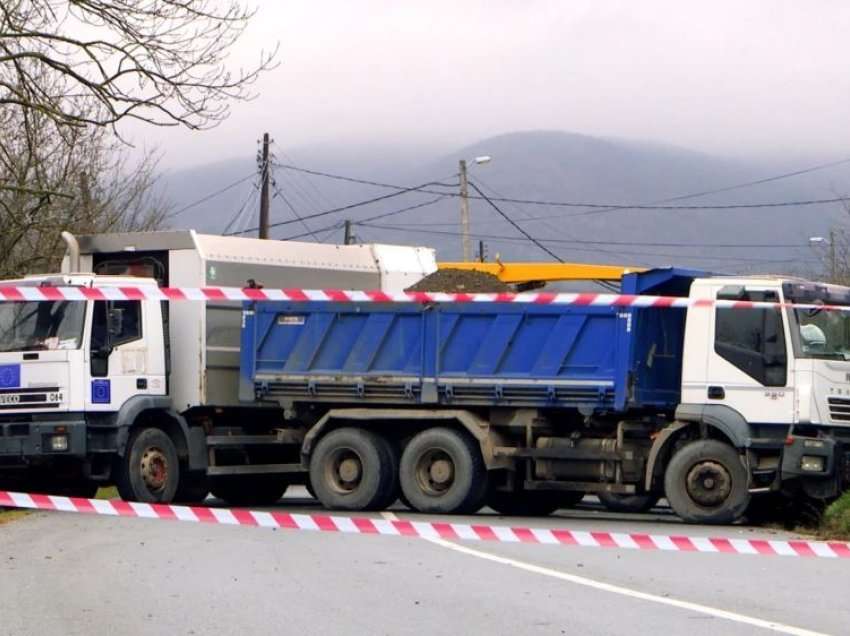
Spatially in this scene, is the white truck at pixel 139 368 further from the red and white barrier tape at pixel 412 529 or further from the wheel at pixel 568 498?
the red and white barrier tape at pixel 412 529

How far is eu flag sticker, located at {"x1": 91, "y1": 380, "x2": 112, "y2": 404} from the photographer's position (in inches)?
676

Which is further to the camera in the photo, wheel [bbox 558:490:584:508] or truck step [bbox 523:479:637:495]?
wheel [bbox 558:490:584:508]

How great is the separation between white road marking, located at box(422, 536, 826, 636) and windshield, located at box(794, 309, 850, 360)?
16.2 ft

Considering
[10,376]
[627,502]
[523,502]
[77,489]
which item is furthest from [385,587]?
[627,502]

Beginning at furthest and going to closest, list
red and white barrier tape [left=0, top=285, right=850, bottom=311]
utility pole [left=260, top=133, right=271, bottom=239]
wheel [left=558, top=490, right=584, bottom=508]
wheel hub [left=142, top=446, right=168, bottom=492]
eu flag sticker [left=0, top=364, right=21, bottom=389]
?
utility pole [left=260, top=133, right=271, bottom=239] < wheel [left=558, top=490, right=584, bottom=508] < wheel hub [left=142, top=446, right=168, bottom=492] < eu flag sticker [left=0, top=364, right=21, bottom=389] < red and white barrier tape [left=0, top=285, right=850, bottom=311]

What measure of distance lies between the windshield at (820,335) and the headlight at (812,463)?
1129 mm

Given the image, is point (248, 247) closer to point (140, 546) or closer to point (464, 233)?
point (140, 546)

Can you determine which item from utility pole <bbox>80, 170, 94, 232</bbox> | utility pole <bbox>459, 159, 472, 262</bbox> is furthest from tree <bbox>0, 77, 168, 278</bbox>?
utility pole <bbox>459, 159, 472, 262</bbox>

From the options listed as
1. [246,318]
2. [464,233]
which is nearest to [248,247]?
[246,318]

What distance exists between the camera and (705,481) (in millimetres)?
16078

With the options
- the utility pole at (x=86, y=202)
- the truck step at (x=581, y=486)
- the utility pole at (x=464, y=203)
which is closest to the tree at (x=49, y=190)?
the utility pole at (x=86, y=202)

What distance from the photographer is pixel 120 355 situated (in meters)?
17.6

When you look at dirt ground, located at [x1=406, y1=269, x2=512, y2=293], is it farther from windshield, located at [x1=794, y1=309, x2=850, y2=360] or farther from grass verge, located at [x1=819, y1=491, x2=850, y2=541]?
grass verge, located at [x1=819, y1=491, x2=850, y2=541]

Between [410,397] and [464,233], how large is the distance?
3168 cm
